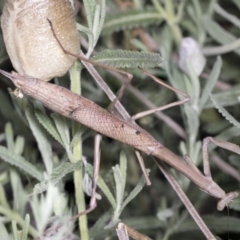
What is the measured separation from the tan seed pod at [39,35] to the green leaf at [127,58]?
0.05m

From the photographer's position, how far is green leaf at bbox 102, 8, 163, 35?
994mm

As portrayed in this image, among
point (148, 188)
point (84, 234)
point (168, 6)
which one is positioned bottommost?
point (148, 188)

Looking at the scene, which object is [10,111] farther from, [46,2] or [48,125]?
[46,2]

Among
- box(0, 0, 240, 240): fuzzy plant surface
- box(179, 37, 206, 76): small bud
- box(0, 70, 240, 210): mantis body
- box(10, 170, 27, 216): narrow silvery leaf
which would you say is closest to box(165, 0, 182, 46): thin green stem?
box(0, 0, 240, 240): fuzzy plant surface

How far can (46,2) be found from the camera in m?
0.61

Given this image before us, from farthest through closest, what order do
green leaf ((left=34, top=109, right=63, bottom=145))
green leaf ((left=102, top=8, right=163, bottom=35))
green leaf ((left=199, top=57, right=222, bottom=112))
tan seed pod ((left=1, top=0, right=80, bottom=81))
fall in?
green leaf ((left=102, top=8, right=163, bottom=35)) < green leaf ((left=199, top=57, right=222, bottom=112)) < green leaf ((left=34, top=109, right=63, bottom=145)) < tan seed pod ((left=1, top=0, right=80, bottom=81))

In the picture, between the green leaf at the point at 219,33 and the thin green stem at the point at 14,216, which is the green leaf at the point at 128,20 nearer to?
the green leaf at the point at 219,33

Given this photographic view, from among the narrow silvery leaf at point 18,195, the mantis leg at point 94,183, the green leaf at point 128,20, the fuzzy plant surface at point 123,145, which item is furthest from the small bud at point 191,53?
the narrow silvery leaf at point 18,195

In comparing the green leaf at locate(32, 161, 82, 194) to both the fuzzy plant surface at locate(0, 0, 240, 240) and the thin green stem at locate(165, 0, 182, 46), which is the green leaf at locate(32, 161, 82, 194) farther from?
the thin green stem at locate(165, 0, 182, 46)

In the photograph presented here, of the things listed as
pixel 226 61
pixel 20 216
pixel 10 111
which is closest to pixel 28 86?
pixel 20 216

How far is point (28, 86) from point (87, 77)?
1.54 feet

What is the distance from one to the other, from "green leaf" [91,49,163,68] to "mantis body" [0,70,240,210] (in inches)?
2.6

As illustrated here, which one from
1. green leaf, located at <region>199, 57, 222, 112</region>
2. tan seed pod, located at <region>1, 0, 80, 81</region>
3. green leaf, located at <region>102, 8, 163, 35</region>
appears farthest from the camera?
green leaf, located at <region>102, 8, 163, 35</region>

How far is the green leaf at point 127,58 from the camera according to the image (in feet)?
2.31
